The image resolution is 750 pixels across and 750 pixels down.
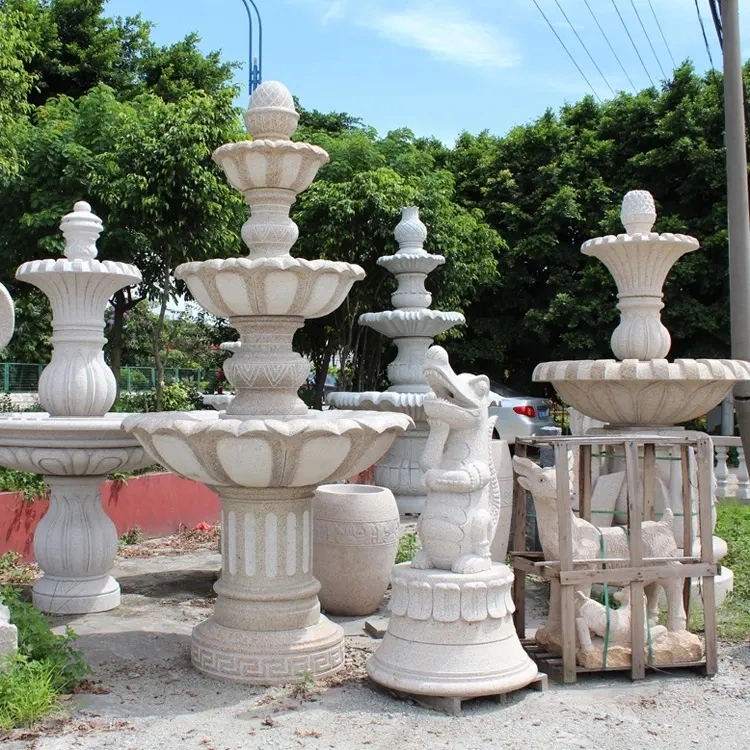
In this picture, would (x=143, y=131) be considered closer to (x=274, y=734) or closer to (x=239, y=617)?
(x=239, y=617)

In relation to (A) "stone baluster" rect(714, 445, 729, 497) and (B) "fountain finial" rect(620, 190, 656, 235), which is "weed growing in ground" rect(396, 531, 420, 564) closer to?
(B) "fountain finial" rect(620, 190, 656, 235)

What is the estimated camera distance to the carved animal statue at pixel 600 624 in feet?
14.6

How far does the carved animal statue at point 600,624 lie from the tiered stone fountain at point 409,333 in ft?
15.6

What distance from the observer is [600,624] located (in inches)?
178

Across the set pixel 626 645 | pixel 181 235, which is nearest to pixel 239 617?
pixel 626 645

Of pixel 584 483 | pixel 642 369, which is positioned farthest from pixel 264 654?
pixel 642 369

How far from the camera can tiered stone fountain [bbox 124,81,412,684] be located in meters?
4.05

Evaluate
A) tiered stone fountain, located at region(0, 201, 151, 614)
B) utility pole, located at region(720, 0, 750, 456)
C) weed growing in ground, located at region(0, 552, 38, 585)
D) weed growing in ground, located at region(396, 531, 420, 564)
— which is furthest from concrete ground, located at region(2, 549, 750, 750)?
utility pole, located at region(720, 0, 750, 456)

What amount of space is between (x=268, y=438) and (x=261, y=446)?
64mm

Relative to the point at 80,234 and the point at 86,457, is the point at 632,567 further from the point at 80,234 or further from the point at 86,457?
the point at 80,234

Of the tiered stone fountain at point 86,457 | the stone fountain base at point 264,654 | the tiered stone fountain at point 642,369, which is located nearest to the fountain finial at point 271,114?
the tiered stone fountain at point 86,457

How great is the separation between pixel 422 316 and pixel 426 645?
576 centimetres

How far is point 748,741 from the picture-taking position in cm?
362

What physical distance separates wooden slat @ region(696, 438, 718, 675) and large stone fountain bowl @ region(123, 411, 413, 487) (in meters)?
1.56
